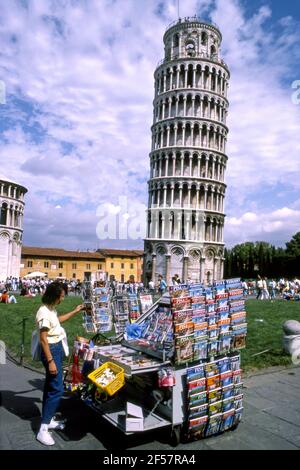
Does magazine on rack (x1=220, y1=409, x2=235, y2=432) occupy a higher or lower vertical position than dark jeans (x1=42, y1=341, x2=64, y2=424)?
lower

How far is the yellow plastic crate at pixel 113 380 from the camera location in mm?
4637

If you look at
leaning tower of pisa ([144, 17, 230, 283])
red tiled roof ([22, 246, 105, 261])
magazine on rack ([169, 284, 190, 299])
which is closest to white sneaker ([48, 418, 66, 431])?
magazine on rack ([169, 284, 190, 299])

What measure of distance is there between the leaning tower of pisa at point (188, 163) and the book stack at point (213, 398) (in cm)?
4848

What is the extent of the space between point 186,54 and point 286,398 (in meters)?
60.0

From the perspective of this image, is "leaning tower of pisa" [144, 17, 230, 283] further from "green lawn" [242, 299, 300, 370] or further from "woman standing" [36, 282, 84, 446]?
"woman standing" [36, 282, 84, 446]

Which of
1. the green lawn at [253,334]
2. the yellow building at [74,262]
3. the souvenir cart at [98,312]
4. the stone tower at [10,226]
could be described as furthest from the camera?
Result: the yellow building at [74,262]

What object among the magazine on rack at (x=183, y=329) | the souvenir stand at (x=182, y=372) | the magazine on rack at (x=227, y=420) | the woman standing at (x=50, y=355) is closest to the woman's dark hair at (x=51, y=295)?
the woman standing at (x=50, y=355)

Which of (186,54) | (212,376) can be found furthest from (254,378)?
(186,54)

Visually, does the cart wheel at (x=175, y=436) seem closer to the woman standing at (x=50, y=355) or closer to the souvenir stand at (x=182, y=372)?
the souvenir stand at (x=182, y=372)

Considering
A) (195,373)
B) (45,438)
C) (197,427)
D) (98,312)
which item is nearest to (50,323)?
(45,438)

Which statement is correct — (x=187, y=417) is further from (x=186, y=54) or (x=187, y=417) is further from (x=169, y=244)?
(x=186, y=54)

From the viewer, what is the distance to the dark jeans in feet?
16.1

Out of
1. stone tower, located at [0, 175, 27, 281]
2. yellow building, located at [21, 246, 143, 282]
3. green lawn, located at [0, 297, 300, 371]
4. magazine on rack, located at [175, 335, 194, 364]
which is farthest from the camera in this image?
yellow building, located at [21, 246, 143, 282]

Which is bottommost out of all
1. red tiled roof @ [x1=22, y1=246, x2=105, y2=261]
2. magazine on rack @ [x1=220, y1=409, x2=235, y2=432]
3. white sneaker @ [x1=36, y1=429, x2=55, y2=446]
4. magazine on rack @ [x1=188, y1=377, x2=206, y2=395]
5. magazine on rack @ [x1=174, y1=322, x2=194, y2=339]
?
white sneaker @ [x1=36, y1=429, x2=55, y2=446]
